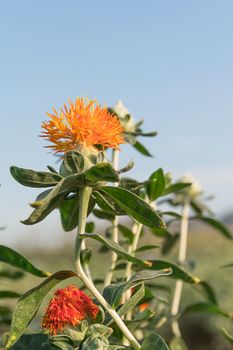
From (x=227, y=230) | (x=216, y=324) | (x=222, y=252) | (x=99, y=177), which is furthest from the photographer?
(x=222, y=252)

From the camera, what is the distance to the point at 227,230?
1.72 meters

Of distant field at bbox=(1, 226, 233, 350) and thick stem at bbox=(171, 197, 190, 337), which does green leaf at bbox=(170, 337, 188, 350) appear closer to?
thick stem at bbox=(171, 197, 190, 337)

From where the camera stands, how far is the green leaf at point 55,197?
30.8 inches

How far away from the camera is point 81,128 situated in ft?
2.94

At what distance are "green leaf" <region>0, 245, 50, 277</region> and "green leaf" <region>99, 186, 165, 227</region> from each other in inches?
7.6

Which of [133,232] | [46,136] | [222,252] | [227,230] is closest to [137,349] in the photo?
[46,136]

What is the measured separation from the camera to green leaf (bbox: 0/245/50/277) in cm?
96

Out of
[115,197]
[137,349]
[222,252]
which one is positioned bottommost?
[137,349]

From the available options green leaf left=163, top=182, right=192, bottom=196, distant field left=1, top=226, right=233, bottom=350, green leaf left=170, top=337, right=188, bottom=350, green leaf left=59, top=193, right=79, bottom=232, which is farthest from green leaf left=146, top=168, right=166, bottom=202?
distant field left=1, top=226, right=233, bottom=350

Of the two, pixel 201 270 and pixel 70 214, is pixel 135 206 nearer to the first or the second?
pixel 70 214

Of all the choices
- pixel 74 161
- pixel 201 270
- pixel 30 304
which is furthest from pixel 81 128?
pixel 201 270

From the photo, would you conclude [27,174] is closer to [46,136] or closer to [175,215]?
[46,136]

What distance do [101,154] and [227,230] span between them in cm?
90

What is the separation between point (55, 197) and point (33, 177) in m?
0.04
